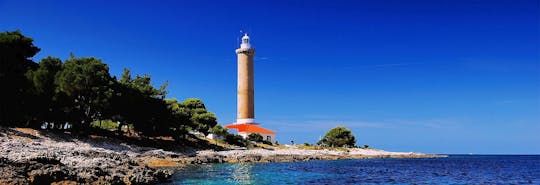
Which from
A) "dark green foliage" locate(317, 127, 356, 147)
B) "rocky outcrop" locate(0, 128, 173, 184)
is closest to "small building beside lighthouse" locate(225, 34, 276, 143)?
"dark green foliage" locate(317, 127, 356, 147)

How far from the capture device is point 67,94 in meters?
40.5

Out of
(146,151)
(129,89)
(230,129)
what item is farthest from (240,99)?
(146,151)

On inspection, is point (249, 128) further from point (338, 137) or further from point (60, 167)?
point (60, 167)

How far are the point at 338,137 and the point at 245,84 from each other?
65.7ft

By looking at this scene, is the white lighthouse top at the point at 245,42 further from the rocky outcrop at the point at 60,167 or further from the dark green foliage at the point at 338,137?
the rocky outcrop at the point at 60,167

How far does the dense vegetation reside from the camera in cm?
3972

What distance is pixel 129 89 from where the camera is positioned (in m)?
46.9

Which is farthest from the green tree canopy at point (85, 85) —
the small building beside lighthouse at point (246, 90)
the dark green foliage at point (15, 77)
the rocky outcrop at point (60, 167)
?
the small building beside lighthouse at point (246, 90)

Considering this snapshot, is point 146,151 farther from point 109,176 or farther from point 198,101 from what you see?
point 198,101

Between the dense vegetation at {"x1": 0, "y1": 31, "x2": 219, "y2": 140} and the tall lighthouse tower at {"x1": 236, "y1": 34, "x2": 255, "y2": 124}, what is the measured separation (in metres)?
32.2

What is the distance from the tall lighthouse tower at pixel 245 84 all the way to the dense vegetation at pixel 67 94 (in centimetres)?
3217

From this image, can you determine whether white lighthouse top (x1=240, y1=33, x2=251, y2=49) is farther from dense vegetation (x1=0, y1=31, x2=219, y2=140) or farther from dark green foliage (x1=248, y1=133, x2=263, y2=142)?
dense vegetation (x1=0, y1=31, x2=219, y2=140)

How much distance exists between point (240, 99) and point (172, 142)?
29558 mm

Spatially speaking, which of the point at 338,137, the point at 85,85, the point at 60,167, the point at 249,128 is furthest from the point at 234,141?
the point at 60,167
